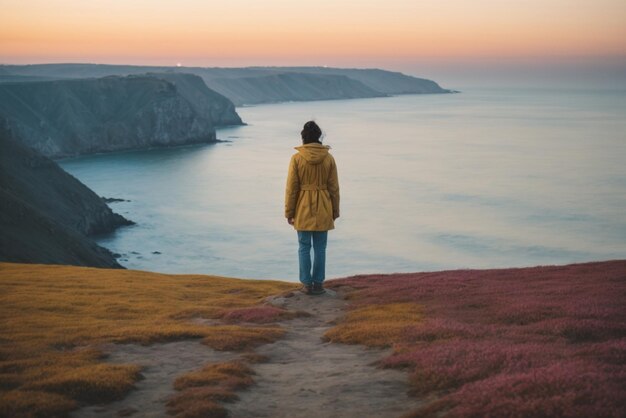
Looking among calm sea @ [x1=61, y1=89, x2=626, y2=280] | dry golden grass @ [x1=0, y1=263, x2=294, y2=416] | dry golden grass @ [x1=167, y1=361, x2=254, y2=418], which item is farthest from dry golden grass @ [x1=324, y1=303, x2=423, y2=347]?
calm sea @ [x1=61, y1=89, x2=626, y2=280]

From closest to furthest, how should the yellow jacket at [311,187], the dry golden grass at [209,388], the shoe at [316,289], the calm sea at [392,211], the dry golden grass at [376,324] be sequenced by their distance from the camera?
the dry golden grass at [209,388] < the dry golden grass at [376,324] < the yellow jacket at [311,187] < the shoe at [316,289] < the calm sea at [392,211]

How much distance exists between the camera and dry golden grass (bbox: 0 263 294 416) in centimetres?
938

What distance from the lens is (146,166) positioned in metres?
184

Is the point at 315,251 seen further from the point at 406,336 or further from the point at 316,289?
the point at 406,336

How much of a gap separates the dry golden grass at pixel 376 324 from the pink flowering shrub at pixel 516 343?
301mm

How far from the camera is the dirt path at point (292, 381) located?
8602 millimetres

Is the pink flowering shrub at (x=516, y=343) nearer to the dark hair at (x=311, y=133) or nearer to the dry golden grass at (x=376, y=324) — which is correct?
the dry golden grass at (x=376, y=324)

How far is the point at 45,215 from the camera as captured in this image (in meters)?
72.7

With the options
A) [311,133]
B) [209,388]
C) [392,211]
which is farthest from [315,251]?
[392,211]

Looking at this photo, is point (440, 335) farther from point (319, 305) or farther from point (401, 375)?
point (319, 305)

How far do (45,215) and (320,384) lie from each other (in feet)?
229

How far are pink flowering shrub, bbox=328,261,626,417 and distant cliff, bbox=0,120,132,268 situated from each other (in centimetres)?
4663

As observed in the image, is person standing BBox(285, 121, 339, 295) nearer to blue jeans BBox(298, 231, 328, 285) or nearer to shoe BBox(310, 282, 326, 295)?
blue jeans BBox(298, 231, 328, 285)

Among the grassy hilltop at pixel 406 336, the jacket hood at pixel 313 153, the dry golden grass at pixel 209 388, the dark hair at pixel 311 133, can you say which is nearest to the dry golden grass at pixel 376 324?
the grassy hilltop at pixel 406 336
